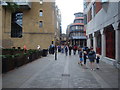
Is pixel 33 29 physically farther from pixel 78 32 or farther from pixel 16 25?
pixel 78 32

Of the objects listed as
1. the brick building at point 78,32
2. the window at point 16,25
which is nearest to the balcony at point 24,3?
the window at point 16,25

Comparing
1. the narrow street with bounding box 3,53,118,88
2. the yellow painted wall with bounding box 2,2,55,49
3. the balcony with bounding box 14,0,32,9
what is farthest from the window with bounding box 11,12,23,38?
the narrow street with bounding box 3,53,118,88

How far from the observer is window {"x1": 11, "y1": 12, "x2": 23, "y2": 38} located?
41812 mm

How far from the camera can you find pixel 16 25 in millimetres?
43125

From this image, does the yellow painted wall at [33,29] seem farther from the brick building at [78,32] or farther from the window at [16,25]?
the brick building at [78,32]

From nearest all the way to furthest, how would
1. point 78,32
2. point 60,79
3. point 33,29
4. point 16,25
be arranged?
point 60,79
point 33,29
point 16,25
point 78,32

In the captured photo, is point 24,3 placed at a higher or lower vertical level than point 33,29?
higher

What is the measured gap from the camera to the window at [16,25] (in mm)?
41812

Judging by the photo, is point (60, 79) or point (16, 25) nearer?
point (60, 79)

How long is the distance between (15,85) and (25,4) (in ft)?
109

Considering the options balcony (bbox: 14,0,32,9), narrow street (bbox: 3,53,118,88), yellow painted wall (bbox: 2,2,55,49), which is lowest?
narrow street (bbox: 3,53,118,88)

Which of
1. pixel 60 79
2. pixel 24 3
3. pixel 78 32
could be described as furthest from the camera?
pixel 78 32

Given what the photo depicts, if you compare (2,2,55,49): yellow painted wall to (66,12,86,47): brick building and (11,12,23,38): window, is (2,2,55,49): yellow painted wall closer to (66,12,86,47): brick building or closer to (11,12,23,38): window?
(11,12,23,38): window

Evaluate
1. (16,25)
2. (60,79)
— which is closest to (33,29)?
(16,25)
